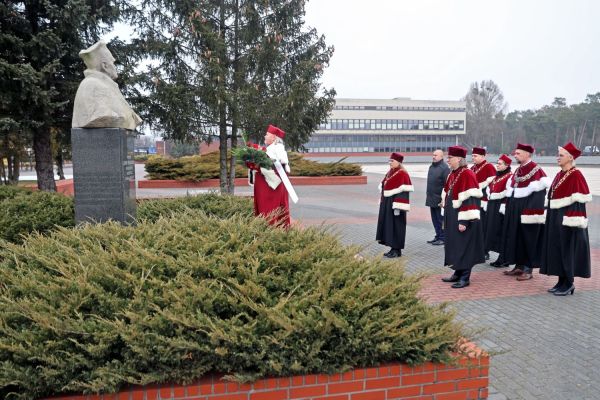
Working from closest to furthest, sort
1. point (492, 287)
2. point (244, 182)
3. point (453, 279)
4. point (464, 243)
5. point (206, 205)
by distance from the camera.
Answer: point (464, 243) → point (492, 287) → point (453, 279) → point (206, 205) → point (244, 182)

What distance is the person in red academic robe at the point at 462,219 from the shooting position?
6.31m

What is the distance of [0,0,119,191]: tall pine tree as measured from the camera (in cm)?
1121

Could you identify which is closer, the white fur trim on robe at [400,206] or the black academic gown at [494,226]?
the black academic gown at [494,226]

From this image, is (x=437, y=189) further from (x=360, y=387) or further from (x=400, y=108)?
(x=400, y=108)

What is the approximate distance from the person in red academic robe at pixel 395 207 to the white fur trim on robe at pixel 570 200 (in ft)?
8.52

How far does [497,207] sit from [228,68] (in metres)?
9.95

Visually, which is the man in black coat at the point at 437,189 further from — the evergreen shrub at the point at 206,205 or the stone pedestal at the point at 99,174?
the stone pedestal at the point at 99,174

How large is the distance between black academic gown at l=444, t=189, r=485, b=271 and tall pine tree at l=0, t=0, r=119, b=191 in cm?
973

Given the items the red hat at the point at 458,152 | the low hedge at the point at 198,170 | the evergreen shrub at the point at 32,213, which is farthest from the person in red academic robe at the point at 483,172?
the low hedge at the point at 198,170

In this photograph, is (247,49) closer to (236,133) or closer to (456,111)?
(236,133)

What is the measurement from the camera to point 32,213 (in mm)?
7648

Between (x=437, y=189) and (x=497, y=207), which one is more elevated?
(x=437, y=189)

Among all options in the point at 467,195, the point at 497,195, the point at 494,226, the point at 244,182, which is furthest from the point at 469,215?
the point at 244,182

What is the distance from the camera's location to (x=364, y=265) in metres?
3.47
